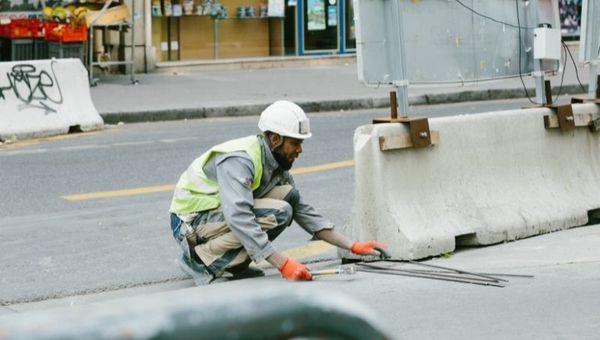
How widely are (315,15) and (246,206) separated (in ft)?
52.7

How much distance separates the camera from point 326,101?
1620cm

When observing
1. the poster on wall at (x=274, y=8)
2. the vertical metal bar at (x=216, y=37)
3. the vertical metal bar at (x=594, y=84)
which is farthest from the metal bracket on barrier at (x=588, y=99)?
the poster on wall at (x=274, y=8)

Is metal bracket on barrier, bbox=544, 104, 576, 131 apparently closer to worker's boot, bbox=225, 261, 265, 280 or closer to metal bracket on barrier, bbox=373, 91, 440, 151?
metal bracket on barrier, bbox=373, 91, 440, 151

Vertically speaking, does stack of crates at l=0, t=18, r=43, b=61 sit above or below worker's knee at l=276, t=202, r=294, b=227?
above

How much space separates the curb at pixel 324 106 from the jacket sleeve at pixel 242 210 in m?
8.76

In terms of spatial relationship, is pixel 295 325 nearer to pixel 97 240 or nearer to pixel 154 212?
pixel 97 240

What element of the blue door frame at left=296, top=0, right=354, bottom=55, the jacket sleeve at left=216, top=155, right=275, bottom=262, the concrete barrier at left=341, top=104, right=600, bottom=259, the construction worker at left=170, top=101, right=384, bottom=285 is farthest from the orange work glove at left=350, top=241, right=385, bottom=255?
the blue door frame at left=296, top=0, right=354, bottom=55

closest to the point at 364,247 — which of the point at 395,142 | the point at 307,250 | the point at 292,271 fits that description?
the point at 292,271

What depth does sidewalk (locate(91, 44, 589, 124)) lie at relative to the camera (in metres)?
15.3

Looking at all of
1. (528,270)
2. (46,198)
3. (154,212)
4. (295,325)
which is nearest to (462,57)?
(528,270)

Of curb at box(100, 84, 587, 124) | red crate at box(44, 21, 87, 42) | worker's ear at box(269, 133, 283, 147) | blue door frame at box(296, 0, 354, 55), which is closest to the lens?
worker's ear at box(269, 133, 283, 147)

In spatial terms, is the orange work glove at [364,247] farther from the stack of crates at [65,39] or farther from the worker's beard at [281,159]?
the stack of crates at [65,39]

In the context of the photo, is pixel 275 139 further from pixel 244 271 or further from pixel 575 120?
pixel 575 120

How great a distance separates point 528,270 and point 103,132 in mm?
7901
